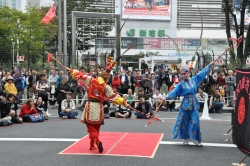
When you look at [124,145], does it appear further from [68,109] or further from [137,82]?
[137,82]

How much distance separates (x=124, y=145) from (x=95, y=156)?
1289 millimetres

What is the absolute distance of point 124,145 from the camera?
8.70 meters

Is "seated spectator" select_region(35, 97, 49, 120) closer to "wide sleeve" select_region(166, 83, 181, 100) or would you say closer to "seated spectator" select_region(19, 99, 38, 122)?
"seated spectator" select_region(19, 99, 38, 122)

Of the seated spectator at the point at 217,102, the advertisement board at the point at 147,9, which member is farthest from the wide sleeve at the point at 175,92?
the advertisement board at the point at 147,9

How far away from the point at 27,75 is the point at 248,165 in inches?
500

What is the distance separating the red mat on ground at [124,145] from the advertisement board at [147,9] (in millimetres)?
43761

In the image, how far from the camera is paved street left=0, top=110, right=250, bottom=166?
7.16 meters

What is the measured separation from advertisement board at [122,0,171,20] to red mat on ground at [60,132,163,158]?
43.8 m

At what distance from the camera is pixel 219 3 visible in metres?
57.6

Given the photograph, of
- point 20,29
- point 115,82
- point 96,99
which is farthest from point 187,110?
point 20,29

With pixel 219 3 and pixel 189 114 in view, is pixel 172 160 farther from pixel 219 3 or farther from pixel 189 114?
pixel 219 3

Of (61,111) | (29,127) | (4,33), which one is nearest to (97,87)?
(29,127)

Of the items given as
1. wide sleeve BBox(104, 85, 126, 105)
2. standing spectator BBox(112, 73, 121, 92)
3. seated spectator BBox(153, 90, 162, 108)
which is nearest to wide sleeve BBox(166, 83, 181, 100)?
wide sleeve BBox(104, 85, 126, 105)

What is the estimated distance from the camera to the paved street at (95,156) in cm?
716
